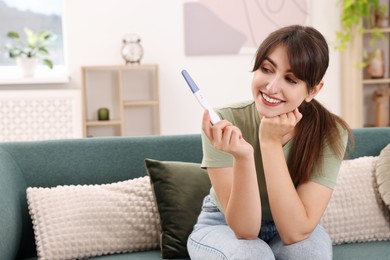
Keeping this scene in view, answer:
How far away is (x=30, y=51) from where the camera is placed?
4.34m

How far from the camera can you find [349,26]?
441 centimetres

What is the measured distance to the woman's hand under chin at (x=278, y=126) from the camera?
1535 millimetres

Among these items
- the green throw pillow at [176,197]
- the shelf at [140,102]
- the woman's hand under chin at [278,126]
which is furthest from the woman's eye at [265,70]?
the shelf at [140,102]

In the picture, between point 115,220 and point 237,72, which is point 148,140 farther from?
point 237,72

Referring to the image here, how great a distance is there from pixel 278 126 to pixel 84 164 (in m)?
0.79

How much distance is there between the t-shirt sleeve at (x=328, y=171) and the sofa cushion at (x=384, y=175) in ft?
1.47

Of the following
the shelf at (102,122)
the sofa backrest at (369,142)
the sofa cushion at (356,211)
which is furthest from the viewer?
the shelf at (102,122)

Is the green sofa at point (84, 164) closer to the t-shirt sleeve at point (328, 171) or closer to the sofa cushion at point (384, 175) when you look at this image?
the sofa cushion at point (384, 175)

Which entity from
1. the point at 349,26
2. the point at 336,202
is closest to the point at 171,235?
the point at 336,202

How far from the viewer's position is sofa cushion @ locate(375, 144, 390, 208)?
6.57 ft

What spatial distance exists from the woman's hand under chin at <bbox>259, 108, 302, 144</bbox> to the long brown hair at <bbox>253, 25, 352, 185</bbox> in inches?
3.2

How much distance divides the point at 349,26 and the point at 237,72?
0.88 meters

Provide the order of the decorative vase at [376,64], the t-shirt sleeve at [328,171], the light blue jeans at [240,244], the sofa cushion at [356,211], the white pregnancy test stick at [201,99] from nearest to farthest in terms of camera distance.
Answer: the white pregnancy test stick at [201,99] < the light blue jeans at [240,244] < the t-shirt sleeve at [328,171] < the sofa cushion at [356,211] < the decorative vase at [376,64]

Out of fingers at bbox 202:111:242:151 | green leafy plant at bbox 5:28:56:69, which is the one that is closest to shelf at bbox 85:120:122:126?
green leafy plant at bbox 5:28:56:69
